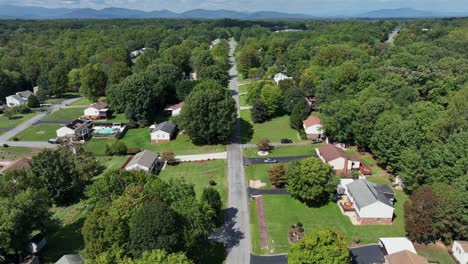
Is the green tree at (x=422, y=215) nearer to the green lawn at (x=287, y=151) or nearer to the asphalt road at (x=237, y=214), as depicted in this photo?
the asphalt road at (x=237, y=214)

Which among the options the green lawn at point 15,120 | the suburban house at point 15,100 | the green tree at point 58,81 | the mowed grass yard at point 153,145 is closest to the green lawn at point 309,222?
the mowed grass yard at point 153,145

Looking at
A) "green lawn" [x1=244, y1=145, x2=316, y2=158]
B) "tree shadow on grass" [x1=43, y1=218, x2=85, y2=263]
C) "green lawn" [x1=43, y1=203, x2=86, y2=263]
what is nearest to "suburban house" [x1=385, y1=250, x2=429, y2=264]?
"green lawn" [x1=244, y1=145, x2=316, y2=158]

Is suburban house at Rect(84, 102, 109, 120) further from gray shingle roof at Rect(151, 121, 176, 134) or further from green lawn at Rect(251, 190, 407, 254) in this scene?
green lawn at Rect(251, 190, 407, 254)

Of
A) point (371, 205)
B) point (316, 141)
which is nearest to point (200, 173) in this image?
point (316, 141)

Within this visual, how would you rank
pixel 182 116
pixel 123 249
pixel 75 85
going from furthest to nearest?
pixel 75 85 < pixel 182 116 < pixel 123 249

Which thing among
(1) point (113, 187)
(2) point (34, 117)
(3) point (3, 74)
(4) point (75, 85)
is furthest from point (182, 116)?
(3) point (3, 74)

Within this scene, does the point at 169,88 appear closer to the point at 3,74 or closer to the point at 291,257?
the point at 3,74

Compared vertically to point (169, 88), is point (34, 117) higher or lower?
lower

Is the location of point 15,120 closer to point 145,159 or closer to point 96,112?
point 96,112
